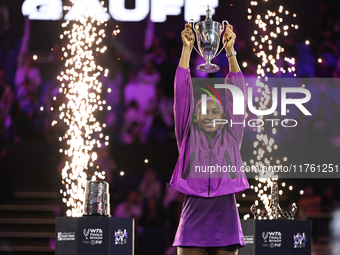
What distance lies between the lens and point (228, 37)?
8.18 feet

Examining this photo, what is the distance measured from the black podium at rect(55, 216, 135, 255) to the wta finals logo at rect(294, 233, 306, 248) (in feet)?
3.90

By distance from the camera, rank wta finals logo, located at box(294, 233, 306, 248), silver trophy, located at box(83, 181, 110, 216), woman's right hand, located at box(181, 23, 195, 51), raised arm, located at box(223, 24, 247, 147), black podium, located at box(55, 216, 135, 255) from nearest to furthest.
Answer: raised arm, located at box(223, 24, 247, 147) < woman's right hand, located at box(181, 23, 195, 51) < black podium, located at box(55, 216, 135, 255) < silver trophy, located at box(83, 181, 110, 216) < wta finals logo, located at box(294, 233, 306, 248)

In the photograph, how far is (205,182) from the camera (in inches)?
83.7

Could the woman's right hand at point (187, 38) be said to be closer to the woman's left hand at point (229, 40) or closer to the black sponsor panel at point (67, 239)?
the woman's left hand at point (229, 40)

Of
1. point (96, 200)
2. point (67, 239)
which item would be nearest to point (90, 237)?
point (67, 239)

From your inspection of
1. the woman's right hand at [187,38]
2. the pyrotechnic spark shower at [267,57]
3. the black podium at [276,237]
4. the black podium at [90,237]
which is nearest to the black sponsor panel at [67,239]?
the black podium at [90,237]

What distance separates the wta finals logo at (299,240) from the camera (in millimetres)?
3082

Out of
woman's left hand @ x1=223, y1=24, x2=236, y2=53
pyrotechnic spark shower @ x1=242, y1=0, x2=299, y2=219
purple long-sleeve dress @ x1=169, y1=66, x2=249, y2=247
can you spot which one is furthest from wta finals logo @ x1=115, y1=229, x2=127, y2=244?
pyrotechnic spark shower @ x1=242, y1=0, x2=299, y2=219

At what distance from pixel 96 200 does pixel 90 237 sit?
0.25 m

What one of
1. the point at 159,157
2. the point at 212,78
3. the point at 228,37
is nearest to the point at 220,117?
the point at 228,37

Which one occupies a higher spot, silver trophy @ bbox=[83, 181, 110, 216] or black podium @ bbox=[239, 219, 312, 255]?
silver trophy @ bbox=[83, 181, 110, 216]

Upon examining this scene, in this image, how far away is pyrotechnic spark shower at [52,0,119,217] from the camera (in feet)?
16.6

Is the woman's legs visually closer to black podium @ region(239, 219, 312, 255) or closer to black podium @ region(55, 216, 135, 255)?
black podium @ region(55, 216, 135, 255)

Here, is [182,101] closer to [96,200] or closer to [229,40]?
[229,40]
